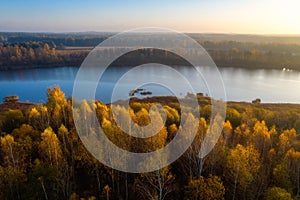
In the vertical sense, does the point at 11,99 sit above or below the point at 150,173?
below

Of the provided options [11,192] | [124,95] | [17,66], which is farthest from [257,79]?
[17,66]

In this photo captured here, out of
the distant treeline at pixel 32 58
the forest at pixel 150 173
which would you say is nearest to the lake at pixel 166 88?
the distant treeline at pixel 32 58

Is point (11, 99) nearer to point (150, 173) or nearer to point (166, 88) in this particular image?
point (166, 88)

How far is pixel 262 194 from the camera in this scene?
1149 centimetres

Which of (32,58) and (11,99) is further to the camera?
(32,58)

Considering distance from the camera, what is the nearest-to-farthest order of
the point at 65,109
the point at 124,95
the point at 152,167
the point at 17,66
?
1. the point at 152,167
2. the point at 65,109
3. the point at 124,95
4. the point at 17,66

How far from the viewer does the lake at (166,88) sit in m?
41.2

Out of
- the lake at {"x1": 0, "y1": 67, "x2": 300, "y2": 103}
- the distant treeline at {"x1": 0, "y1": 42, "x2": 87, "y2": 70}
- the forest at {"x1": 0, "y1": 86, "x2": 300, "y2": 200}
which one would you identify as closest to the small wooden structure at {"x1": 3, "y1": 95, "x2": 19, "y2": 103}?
the lake at {"x1": 0, "y1": 67, "x2": 300, "y2": 103}

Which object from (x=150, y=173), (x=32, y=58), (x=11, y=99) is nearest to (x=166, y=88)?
(x=11, y=99)

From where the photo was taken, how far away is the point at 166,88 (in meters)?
45.0

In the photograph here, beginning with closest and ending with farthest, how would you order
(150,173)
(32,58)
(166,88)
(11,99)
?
(150,173) → (11,99) → (166,88) → (32,58)

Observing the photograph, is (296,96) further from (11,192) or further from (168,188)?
(11,192)

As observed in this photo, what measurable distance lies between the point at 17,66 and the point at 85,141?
6499cm

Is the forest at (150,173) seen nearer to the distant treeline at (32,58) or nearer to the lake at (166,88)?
the lake at (166,88)
